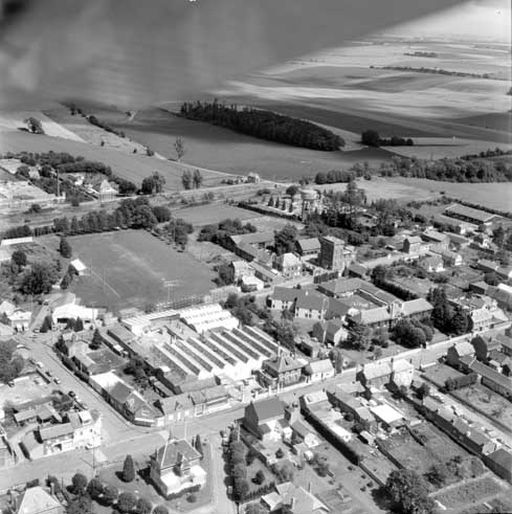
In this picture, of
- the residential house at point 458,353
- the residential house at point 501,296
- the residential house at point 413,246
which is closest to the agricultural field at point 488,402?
the residential house at point 458,353

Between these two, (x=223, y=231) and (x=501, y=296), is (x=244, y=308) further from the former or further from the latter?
(x=501, y=296)

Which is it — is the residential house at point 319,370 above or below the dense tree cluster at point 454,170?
above

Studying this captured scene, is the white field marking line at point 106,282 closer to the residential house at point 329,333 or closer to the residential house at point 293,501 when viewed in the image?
the residential house at point 329,333

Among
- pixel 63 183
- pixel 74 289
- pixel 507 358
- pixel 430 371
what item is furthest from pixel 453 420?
pixel 63 183

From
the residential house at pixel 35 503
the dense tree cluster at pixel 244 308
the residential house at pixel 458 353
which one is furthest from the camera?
the dense tree cluster at pixel 244 308

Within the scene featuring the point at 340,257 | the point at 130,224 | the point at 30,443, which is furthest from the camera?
the point at 130,224

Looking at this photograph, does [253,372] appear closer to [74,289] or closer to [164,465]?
[164,465]
